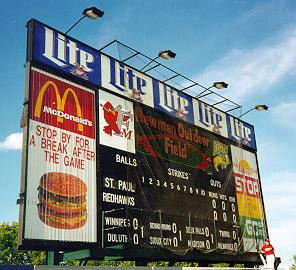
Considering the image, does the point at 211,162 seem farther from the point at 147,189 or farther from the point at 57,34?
the point at 57,34

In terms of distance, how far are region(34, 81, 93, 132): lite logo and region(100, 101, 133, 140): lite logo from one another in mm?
709

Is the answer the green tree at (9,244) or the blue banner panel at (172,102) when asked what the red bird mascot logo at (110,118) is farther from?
the green tree at (9,244)

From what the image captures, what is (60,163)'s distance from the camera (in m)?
10.4

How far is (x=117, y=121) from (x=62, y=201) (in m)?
3.22

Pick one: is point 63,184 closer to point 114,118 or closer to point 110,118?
point 110,118

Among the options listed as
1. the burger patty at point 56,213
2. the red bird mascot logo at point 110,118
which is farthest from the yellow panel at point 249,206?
the burger patty at point 56,213

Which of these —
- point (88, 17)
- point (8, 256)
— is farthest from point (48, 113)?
point (8, 256)

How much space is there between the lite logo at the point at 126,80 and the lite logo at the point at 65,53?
2.89 ft

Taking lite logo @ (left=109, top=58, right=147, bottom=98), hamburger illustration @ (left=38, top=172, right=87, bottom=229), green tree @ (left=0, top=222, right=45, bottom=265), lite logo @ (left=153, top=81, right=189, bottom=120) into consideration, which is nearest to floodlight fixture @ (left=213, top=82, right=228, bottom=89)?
lite logo @ (left=153, top=81, right=189, bottom=120)

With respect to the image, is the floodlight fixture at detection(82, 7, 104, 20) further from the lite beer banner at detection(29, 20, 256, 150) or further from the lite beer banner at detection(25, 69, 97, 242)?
the lite beer banner at detection(25, 69, 97, 242)

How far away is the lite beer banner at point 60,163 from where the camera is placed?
9.61m

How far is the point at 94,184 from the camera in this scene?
11.0m

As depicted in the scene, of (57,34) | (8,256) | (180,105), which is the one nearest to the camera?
(57,34)

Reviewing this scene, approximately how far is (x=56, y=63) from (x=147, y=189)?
4.44m
